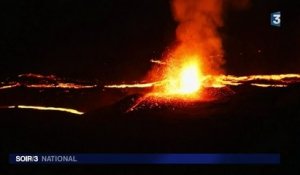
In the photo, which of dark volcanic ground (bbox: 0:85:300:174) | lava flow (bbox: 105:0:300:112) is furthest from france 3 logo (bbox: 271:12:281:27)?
dark volcanic ground (bbox: 0:85:300:174)

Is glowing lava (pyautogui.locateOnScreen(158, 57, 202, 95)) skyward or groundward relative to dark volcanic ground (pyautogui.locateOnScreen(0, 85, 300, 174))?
skyward

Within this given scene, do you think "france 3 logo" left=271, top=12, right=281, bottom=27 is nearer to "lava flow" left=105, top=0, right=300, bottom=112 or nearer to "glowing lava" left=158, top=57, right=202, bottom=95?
"lava flow" left=105, top=0, right=300, bottom=112

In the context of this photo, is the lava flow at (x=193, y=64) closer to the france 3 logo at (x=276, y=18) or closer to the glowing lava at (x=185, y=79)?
the glowing lava at (x=185, y=79)

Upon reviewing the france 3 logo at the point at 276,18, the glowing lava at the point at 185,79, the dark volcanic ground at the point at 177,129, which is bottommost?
the dark volcanic ground at the point at 177,129

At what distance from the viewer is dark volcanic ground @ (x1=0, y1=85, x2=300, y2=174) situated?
102 inches

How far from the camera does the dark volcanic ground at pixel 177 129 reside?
102 inches

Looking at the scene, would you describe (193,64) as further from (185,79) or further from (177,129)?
(177,129)

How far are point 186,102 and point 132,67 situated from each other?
0.32 m

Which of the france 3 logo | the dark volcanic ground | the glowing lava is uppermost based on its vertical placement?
the france 3 logo

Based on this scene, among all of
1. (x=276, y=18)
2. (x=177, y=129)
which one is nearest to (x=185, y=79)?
(x=177, y=129)

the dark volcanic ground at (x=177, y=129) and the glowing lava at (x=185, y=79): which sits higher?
the glowing lava at (x=185, y=79)

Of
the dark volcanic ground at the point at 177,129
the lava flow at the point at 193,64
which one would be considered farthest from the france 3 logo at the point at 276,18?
the dark volcanic ground at the point at 177,129

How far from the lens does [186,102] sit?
2621 mm

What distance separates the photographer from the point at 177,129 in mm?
2607
